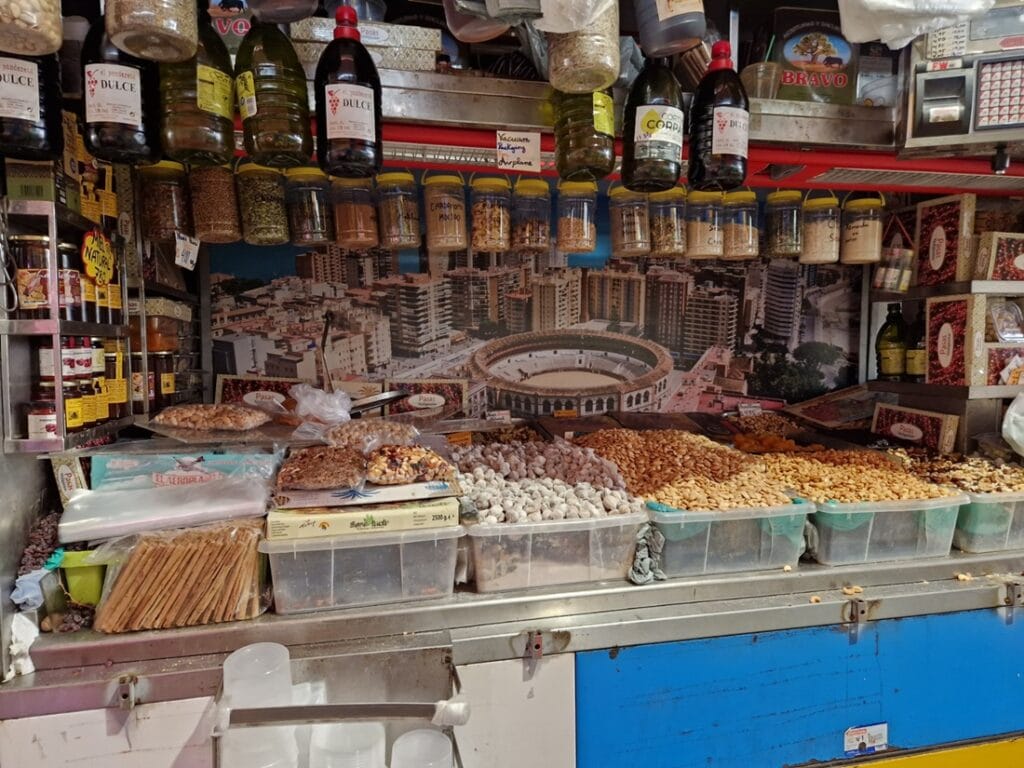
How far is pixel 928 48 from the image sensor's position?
70.7 inches

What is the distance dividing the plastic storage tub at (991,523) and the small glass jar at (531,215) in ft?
5.41

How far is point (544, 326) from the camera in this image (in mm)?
2760

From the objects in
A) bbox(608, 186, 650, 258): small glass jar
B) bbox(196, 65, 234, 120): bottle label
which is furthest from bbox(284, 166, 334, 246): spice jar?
bbox(608, 186, 650, 258): small glass jar

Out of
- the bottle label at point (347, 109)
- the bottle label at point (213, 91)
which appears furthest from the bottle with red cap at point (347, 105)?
the bottle label at point (213, 91)

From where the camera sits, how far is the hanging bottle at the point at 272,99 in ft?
4.68

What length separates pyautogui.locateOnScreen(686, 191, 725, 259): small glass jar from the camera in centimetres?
208

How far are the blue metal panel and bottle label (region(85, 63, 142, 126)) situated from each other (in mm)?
1716

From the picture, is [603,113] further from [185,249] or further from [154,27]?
[185,249]

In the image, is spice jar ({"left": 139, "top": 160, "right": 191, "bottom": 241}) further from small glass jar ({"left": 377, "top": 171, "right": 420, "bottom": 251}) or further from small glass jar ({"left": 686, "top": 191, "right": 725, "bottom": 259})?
small glass jar ({"left": 686, "top": 191, "right": 725, "bottom": 259})

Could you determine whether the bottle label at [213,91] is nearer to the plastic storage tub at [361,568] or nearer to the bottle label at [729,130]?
the plastic storage tub at [361,568]

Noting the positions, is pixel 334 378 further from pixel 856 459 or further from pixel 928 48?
pixel 928 48

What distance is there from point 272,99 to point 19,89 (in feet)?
1.67

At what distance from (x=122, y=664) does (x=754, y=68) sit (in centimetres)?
242

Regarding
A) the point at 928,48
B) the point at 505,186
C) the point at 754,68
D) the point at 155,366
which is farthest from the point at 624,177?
the point at 155,366
